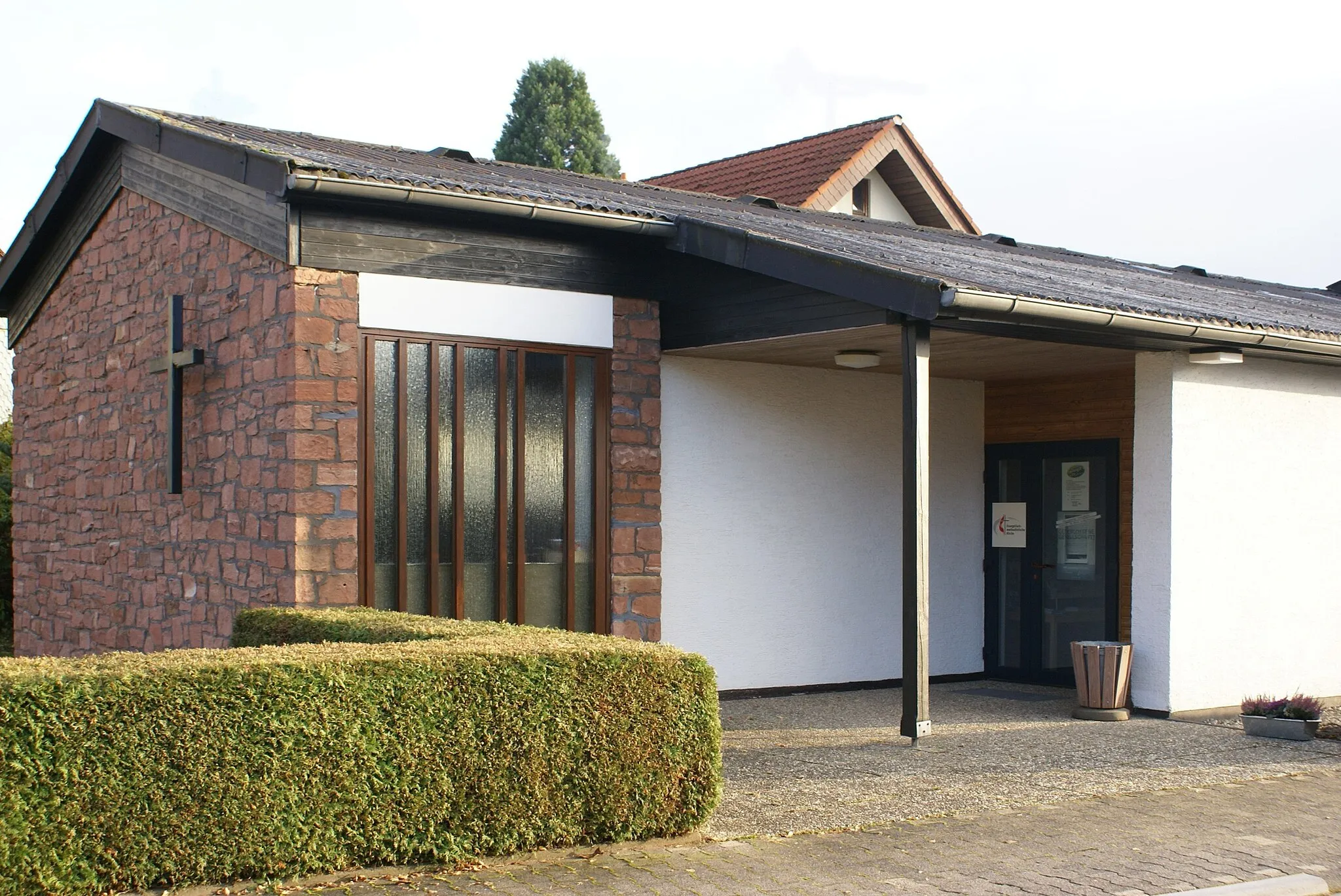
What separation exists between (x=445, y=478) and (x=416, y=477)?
23cm

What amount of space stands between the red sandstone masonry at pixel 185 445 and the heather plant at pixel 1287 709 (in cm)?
588

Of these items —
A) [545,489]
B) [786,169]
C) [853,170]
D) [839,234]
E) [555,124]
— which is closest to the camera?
[545,489]

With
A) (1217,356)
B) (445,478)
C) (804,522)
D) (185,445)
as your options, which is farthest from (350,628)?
(1217,356)

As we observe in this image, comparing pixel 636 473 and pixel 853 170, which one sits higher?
pixel 853 170

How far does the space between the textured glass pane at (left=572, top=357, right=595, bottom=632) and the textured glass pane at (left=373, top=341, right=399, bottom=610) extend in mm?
1378

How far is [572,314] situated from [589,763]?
463cm

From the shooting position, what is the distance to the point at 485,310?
9.60 m

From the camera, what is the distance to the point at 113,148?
11.5 m

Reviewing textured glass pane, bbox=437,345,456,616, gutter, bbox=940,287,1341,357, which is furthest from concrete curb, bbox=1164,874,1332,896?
textured glass pane, bbox=437,345,456,616

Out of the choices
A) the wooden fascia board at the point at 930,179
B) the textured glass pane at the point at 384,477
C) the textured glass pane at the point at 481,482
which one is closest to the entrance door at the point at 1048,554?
the textured glass pane at the point at 481,482

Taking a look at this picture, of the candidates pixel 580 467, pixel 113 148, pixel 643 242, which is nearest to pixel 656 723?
pixel 580 467

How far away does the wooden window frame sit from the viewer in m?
9.12

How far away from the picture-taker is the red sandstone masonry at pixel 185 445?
890 cm

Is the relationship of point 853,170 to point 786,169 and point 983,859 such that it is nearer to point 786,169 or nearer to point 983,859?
point 786,169
